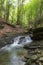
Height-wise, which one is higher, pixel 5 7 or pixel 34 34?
pixel 5 7

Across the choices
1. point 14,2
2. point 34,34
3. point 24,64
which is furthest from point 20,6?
point 24,64

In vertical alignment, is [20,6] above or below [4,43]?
above

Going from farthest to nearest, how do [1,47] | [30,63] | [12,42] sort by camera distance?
[12,42] → [1,47] → [30,63]

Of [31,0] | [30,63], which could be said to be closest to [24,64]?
[30,63]

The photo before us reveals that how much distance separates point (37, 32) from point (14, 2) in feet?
66.9

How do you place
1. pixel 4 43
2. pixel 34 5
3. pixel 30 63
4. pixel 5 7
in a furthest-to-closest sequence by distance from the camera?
pixel 34 5, pixel 5 7, pixel 4 43, pixel 30 63

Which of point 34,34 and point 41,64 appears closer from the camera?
point 41,64

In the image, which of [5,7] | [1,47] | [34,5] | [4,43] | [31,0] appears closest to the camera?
[1,47]

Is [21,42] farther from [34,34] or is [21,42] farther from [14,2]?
[14,2]

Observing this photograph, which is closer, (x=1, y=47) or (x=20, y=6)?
(x=1, y=47)

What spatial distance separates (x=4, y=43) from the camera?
1939 cm

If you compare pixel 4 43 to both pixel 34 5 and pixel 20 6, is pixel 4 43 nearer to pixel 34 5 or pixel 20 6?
pixel 20 6

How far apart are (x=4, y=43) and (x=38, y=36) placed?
5.11m

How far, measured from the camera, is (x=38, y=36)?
866 inches
